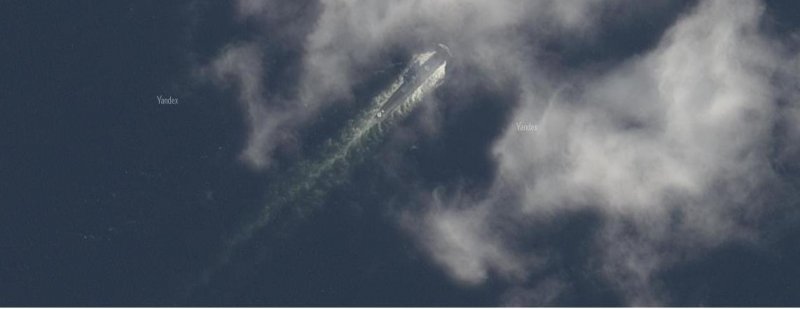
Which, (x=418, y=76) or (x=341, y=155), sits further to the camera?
(x=418, y=76)

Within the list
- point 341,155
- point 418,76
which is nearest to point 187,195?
point 341,155

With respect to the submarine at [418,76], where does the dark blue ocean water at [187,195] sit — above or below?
below

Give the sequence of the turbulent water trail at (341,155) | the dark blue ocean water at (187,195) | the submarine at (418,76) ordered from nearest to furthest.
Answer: the dark blue ocean water at (187,195), the turbulent water trail at (341,155), the submarine at (418,76)

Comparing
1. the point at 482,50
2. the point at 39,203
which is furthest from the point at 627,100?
the point at 39,203

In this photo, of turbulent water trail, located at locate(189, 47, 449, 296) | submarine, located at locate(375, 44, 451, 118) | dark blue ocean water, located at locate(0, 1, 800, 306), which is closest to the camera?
dark blue ocean water, located at locate(0, 1, 800, 306)

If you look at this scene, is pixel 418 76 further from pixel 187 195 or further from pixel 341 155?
pixel 187 195

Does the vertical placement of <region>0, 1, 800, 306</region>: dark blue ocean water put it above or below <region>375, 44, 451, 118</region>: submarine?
below

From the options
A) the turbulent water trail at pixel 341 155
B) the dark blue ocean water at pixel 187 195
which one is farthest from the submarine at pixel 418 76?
the dark blue ocean water at pixel 187 195

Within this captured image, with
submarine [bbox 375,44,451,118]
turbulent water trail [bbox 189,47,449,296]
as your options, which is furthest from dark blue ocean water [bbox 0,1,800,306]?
submarine [bbox 375,44,451,118]

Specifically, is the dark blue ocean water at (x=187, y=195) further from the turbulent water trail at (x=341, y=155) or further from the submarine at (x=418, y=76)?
the submarine at (x=418, y=76)

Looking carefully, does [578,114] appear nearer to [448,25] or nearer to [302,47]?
Answer: [448,25]

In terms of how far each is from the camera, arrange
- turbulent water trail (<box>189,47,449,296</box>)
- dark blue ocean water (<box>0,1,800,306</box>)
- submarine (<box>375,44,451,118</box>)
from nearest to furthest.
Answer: dark blue ocean water (<box>0,1,800,306</box>)
turbulent water trail (<box>189,47,449,296</box>)
submarine (<box>375,44,451,118</box>)

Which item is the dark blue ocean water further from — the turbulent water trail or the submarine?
the submarine
